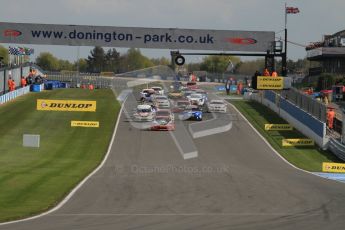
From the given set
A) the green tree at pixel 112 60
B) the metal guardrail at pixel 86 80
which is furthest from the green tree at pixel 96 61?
the metal guardrail at pixel 86 80

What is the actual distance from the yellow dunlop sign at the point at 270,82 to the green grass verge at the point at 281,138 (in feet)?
12.9

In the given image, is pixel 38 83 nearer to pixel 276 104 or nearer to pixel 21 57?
pixel 21 57

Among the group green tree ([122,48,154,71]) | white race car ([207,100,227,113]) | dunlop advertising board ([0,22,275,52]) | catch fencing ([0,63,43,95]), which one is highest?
green tree ([122,48,154,71])

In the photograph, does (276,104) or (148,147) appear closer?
(148,147)

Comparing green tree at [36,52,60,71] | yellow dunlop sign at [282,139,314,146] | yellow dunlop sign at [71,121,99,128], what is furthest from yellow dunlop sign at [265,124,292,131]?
green tree at [36,52,60,71]

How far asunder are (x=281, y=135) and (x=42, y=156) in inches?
708

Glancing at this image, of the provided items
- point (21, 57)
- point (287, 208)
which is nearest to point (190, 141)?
point (287, 208)

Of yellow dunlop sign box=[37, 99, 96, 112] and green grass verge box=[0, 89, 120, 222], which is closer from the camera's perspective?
green grass verge box=[0, 89, 120, 222]

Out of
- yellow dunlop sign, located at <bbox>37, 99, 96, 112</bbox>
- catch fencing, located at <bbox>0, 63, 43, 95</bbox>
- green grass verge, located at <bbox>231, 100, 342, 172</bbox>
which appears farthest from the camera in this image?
catch fencing, located at <bbox>0, 63, 43, 95</bbox>

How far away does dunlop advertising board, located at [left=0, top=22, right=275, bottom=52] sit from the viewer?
125ft

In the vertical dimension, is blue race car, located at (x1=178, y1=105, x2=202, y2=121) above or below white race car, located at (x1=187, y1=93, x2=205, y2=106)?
below

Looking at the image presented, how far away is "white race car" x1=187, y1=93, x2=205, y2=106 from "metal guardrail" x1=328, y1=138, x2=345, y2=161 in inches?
804

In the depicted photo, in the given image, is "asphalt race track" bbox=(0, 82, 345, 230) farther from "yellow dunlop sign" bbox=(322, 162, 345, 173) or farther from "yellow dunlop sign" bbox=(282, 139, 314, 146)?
"yellow dunlop sign" bbox=(282, 139, 314, 146)

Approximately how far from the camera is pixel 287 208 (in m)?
19.4
